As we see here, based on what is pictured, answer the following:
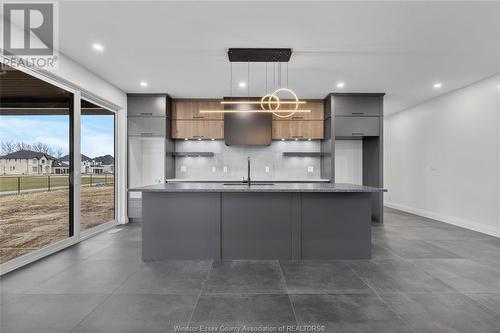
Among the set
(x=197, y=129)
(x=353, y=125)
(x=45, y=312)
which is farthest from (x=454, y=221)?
(x=45, y=312)

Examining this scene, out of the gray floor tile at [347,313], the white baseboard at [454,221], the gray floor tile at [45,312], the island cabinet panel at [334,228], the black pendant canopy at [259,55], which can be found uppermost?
the black pendant canopy at [259,55]

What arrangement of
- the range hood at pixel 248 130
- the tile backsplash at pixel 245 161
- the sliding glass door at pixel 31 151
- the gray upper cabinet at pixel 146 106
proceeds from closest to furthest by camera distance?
the sliding glass door at pixel 31 151 → the gray upper cabinet at pixel 146 106 → the range hood at pixel 248 130 → the tile backsplash at pixel 245 161

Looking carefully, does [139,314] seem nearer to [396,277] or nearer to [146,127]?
[396,277]

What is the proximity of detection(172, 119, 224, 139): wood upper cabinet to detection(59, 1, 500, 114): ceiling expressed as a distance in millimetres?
1213

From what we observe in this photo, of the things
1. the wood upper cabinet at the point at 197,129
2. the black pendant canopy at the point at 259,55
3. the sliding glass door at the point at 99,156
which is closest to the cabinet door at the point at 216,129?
the wood upper cabinet at the point at 197,129

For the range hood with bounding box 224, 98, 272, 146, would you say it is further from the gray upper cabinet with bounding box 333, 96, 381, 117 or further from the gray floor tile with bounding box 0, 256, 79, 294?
the gray floor tile with bounding box 0, 256, 79, 294

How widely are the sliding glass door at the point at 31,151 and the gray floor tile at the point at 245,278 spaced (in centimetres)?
259

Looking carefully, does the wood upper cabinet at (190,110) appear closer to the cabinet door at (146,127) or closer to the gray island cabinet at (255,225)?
the cabinet door at (146,127)

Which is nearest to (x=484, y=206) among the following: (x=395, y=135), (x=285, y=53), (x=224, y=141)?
(x=395, y=135)

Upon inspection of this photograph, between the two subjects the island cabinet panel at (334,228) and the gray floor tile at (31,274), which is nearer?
the gray floor tile at (31,274)

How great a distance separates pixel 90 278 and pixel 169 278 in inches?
34.8

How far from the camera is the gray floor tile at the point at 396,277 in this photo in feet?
8.09

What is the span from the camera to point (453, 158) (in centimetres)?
521

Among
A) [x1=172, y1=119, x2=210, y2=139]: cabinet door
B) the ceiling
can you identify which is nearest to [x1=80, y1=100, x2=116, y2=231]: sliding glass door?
the ceiling
